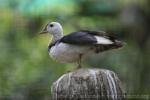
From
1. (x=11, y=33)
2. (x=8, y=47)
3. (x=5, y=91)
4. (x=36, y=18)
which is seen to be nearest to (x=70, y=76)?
(x=5, y=91)

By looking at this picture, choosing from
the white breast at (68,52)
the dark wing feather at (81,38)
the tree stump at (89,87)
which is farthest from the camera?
the white breast at (68,52)

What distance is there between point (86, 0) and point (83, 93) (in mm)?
8324

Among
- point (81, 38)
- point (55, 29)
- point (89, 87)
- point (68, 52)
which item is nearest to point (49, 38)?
point (55, 29)

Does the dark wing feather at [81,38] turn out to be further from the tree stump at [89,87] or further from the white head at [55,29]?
the white head at [55,29]

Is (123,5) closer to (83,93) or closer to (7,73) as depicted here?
(7,73)

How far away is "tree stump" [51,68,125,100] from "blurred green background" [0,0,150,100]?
1.78 meters

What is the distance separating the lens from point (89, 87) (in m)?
3.29

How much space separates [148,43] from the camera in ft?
34.8

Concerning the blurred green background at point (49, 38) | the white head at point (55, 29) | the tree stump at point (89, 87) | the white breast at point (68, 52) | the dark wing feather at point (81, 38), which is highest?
the blurred green background at point (49, 38)

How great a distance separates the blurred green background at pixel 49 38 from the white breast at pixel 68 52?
4.80 ft

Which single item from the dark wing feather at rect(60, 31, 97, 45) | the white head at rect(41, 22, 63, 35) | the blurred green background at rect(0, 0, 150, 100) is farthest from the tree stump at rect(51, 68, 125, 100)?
the blurred green background at rect(0, 0, 150, 100)

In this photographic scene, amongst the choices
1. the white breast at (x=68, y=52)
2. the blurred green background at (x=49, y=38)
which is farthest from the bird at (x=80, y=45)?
the blurred green background at (x=49, y=38)

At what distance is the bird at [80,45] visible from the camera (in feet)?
11.7

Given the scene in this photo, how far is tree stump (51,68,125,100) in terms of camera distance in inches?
129
